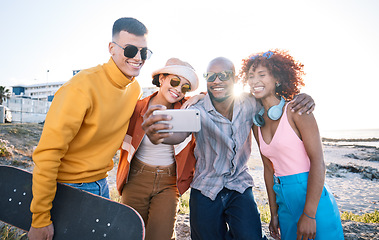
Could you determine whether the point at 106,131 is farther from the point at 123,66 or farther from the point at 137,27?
the point at 137,27

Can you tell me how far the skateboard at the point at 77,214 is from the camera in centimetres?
214

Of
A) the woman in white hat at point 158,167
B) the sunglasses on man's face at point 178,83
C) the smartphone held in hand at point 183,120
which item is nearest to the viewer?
the smartphone held in hand at point 183,120

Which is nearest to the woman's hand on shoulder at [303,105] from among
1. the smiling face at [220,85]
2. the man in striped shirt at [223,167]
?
the man in striped shirt at [223,167]

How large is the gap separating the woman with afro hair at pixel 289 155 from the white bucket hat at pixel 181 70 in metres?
0.67

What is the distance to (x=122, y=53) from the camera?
2557mm

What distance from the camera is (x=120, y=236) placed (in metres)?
2.12

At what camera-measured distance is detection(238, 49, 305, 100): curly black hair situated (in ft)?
8.43

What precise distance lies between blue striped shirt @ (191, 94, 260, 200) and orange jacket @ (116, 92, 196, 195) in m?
0.14

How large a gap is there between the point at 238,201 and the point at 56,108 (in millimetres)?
2068

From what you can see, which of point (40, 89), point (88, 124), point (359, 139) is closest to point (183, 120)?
point (88, 124)

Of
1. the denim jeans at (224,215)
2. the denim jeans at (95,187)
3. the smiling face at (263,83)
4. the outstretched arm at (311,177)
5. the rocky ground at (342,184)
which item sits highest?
the smiling face at (263,83)

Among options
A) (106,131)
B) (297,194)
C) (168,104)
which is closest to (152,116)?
(106,131)

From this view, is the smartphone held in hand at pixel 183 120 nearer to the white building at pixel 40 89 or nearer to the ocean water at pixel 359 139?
the ocean water at pixel 359 139

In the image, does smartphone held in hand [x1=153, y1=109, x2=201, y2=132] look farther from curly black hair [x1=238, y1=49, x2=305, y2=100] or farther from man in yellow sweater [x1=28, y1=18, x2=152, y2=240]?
curly black hair [x1=238, y1=49, x2=305, y2=100]
